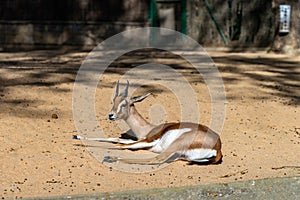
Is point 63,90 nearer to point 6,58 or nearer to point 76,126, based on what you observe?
point 76,126

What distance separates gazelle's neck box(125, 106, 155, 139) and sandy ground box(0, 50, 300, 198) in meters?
0.48

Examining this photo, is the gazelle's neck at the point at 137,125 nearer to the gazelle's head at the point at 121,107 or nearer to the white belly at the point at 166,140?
the gazelle's head at the point at 121,107

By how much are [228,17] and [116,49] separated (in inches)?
111

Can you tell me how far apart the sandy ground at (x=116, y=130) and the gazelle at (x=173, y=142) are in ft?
0.36

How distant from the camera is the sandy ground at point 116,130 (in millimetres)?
6055

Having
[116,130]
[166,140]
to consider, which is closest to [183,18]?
[116,130]

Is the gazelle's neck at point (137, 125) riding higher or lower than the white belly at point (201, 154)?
higher

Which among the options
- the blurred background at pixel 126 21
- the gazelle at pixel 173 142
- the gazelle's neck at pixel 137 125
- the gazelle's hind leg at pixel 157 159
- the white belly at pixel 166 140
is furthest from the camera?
the blurred background at pixel 126 21

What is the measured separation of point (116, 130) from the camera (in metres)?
7.79

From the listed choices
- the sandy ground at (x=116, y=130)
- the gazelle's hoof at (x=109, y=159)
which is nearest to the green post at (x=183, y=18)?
the sandy ground at (x=116, y=130)

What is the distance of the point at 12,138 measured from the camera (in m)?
7.25

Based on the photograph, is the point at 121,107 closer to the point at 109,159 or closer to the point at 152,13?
the point at 109,159

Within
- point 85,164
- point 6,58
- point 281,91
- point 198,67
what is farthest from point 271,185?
point 6,58

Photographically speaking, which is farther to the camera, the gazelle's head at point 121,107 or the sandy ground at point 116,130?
the gazelle's head at point 121,107
